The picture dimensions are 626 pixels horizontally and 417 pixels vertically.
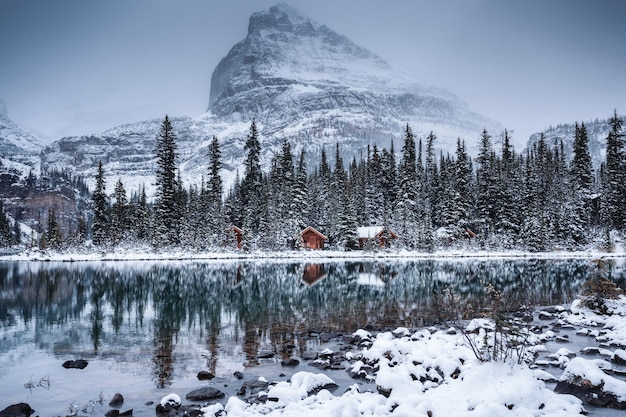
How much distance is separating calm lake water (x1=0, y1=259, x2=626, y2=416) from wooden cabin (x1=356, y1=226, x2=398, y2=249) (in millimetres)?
29319

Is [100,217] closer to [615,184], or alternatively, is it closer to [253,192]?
[253,192]

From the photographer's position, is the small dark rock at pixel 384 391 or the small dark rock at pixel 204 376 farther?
the small dark rock at pixel 204 376

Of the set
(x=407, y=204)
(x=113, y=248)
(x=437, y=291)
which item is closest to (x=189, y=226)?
(x=113, y=248)

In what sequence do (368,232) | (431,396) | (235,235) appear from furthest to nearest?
(368,232) → (235,235) → (431,396)

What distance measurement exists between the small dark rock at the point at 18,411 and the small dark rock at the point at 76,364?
3.33 m

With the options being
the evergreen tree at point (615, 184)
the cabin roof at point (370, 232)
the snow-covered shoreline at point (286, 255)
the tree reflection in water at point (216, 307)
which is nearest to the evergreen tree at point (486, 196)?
the snow-covered shoreline at point (286, 255)

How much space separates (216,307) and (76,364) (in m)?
10.4

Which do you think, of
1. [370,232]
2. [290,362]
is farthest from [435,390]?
[370,232]

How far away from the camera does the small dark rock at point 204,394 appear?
32.1 ft

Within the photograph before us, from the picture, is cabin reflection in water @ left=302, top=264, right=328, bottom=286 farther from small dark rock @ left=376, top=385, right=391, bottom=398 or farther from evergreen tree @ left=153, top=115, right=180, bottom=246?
evergreen tree @ left=153, top=115, right=180, bottom=246

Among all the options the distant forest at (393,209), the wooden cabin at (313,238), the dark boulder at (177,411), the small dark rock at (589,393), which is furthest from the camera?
the wooden cabin at (313,238)

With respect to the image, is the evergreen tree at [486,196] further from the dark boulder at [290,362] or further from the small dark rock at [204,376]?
the small dark rock at [204,376]

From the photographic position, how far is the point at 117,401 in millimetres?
9734

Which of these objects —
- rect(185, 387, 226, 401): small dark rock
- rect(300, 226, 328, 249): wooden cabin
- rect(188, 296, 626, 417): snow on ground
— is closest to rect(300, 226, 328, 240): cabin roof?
rect(300, 226, 328, 249): wooden cabin
